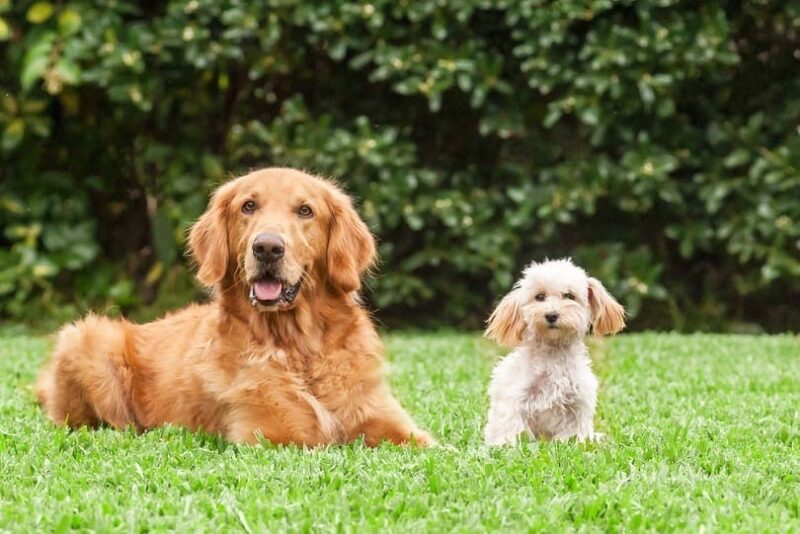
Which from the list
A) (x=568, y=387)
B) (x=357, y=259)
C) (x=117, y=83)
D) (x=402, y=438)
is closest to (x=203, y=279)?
(x=357, y=259)

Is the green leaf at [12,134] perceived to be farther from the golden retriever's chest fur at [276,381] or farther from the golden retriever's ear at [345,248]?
the golden retriever's ear at [345,248]

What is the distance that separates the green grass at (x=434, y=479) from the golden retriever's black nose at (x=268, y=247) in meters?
→ 0.67

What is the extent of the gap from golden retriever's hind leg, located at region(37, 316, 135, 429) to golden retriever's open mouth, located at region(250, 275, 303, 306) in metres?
0.92

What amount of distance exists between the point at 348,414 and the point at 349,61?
5.65 meters

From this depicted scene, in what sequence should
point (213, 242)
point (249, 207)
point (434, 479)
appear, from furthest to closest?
point (213, 242) → point (249, 207) → point (434, 479)

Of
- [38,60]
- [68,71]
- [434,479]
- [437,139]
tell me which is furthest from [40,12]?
[434,479]

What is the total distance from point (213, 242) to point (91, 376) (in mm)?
860

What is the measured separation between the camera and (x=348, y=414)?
181 inches

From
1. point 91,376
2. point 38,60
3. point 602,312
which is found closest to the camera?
point 602,312

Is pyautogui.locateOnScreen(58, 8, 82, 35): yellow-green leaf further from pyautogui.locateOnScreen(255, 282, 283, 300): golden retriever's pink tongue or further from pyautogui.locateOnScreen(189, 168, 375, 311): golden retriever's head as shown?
pyautogui.locateOnScreen(255, 282, 283, 300): golden retriever's pink tongue

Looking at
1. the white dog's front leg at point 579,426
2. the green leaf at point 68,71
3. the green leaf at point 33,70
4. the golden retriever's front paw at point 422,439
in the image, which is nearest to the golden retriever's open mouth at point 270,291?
the golden retriever's front paw at point 422,439

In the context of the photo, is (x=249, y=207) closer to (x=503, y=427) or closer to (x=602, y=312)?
(x=503, y=427)

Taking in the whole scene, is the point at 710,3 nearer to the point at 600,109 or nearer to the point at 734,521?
the point at 600,109

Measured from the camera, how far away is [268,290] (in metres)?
4.42
